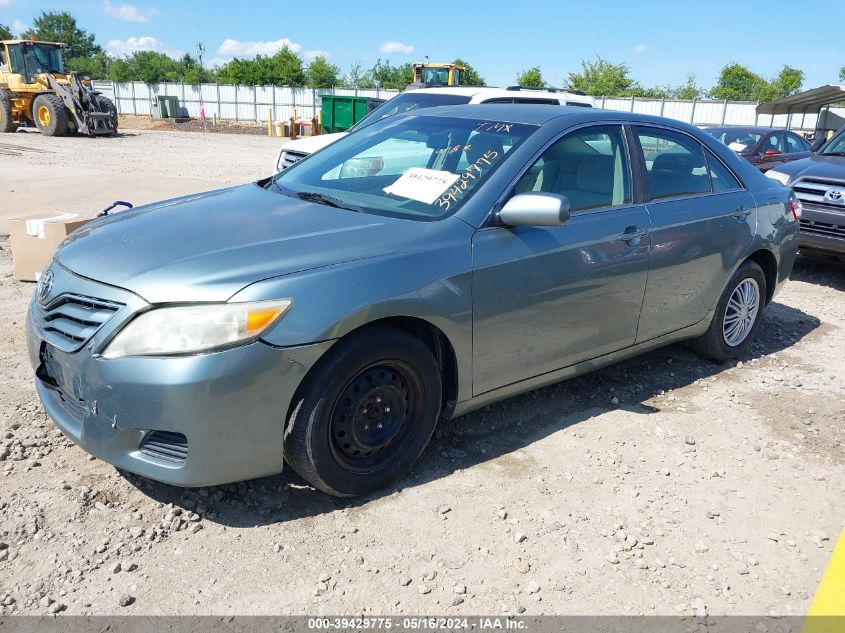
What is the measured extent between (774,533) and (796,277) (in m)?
5.80

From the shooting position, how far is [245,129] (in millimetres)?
36969

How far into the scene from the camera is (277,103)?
42.3 metres

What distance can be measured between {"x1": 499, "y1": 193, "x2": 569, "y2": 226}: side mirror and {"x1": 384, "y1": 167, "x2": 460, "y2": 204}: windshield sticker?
0.35 m

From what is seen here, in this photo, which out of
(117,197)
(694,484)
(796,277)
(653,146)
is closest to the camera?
(694,484)

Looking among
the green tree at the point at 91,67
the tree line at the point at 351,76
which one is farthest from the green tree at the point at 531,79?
the green tree at the point at 91,67

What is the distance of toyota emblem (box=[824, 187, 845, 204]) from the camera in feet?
23.4

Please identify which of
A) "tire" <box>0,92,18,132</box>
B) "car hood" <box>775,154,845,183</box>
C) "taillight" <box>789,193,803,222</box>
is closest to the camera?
"taillight" <box>789,193,803,222</box>

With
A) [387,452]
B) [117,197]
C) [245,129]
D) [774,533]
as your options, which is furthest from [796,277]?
[245,129]

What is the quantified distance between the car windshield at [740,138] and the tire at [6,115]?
24.9 metres

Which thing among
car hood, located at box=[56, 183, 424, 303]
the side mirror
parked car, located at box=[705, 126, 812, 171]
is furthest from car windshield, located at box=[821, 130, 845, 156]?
car hood, located at box=[56, 183, 424, 303]

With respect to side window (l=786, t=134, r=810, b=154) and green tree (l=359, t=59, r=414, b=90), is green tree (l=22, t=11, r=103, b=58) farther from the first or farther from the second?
side window (l=786, t=134, r=810, b=154)

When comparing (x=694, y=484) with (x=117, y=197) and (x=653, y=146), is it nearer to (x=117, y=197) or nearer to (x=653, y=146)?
(x=653, y=146)

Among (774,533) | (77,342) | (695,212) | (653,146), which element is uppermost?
(653,146)

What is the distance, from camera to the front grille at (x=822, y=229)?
23.5 feet
